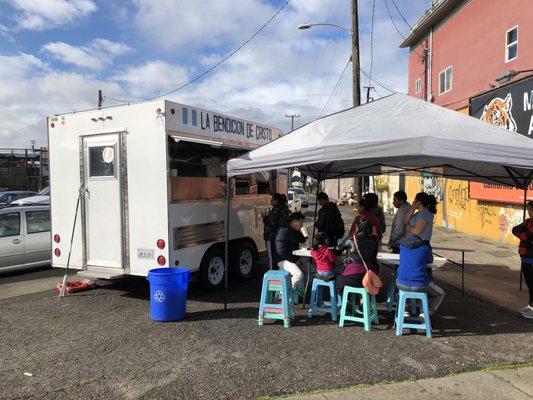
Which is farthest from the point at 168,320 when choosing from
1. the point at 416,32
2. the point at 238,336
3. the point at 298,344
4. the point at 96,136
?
the point at 416,32

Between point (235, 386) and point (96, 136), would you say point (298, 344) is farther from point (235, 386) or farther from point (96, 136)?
point (96, 136)

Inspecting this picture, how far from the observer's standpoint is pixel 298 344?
5.08 m

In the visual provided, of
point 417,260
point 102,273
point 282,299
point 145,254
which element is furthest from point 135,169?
point 417,260

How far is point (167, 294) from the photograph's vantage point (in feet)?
19.2

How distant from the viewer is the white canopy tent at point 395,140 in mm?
5188

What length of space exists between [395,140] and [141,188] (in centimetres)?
361

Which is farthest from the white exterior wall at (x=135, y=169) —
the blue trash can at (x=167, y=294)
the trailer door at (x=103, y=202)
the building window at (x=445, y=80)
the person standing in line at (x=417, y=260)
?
the building window at (x=445, y=80)

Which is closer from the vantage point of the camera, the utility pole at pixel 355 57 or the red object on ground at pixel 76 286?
the red object on ground at pixel 76 286

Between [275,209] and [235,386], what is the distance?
3.80m

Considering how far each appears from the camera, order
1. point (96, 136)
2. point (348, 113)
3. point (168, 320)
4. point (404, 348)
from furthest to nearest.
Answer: point (96, 136) → point (348, 113) → point (168, 320) → point (404, 348)

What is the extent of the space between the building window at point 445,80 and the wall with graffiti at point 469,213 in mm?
3533

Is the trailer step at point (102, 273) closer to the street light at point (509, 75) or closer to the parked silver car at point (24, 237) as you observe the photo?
the parked silver car at point (24, 237)

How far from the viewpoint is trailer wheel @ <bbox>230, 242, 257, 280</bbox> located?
807 centimetres

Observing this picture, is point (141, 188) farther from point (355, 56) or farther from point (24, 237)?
point (355, 56)
